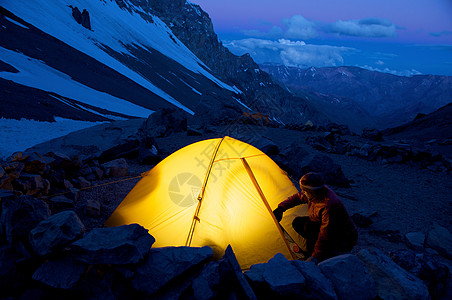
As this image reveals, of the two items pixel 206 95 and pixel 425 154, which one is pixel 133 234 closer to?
pixel 425 154

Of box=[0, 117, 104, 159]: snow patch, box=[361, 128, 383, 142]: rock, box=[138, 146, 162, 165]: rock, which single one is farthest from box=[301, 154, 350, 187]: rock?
box=[0, 117, 104, 159]: snow patch

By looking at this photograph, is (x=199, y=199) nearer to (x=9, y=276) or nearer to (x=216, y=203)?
(x=216, y=203)

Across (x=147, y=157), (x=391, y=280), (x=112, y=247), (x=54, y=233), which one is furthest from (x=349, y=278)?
(x=147, y=157)

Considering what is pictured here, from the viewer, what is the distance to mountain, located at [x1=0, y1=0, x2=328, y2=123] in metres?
25.4

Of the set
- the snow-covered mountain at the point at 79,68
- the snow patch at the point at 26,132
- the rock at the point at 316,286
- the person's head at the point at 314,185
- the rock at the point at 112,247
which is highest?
the person's head at the point at 314,185

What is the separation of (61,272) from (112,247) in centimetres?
67

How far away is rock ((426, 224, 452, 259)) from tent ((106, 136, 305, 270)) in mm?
3295

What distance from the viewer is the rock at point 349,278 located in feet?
10.2

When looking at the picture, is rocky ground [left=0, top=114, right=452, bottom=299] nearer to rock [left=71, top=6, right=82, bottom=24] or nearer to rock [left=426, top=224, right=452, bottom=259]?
rock [left=426, top=224, right=452, bottom=259]

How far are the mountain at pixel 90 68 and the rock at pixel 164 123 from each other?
20.0 feet

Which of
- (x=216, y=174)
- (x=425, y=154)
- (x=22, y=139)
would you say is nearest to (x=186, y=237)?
(x=216, y=174)

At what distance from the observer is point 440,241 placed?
6203mm

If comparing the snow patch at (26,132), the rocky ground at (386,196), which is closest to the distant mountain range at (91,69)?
the snow patch at (26,132)

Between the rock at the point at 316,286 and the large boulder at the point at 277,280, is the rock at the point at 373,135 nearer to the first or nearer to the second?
the rock at the point at 316,286
